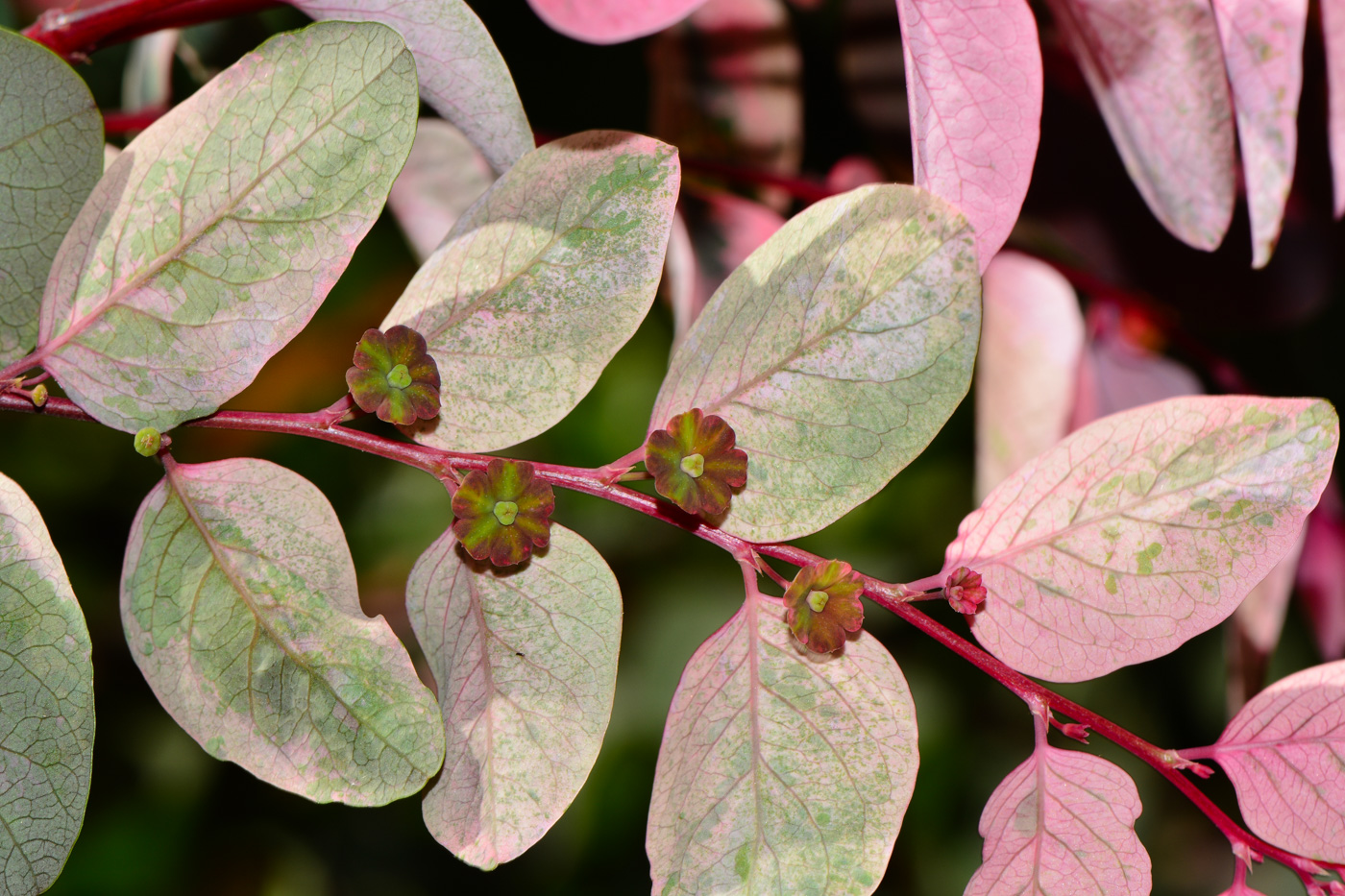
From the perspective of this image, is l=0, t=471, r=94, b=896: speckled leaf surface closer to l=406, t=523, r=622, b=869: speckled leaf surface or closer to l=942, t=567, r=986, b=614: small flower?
l=406, t=523, r=622, b=869: speckled leaf surface

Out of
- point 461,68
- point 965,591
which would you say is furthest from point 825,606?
point 461,68

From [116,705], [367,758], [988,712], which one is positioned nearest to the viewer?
[367,758]

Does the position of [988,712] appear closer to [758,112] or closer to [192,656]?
[758,112]

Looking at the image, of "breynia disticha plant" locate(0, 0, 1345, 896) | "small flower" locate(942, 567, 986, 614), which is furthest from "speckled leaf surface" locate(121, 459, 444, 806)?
"small flower" locate(942, 567, 986, 614)

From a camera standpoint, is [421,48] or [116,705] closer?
[421,48]

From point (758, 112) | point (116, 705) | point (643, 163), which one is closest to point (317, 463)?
point (116, 705)
